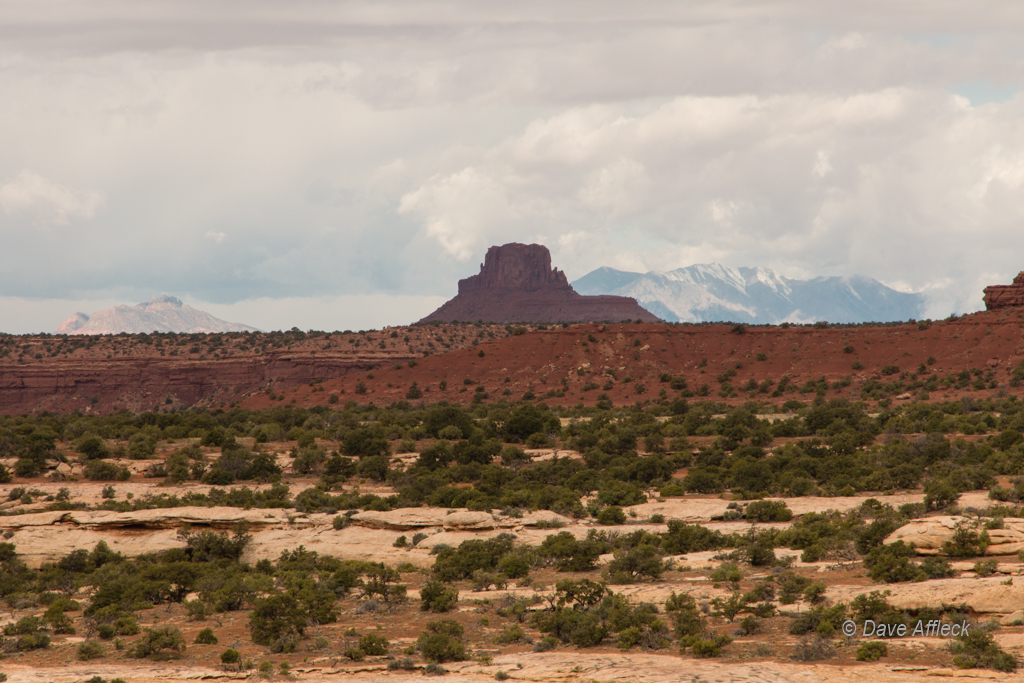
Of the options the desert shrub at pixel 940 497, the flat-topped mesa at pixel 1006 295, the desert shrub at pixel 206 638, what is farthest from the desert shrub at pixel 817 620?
the flat-topped mesa at pixel 1006 295

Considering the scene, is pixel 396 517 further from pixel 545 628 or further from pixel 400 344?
pixel 400 344

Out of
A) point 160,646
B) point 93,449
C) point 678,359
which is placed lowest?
point 160,646

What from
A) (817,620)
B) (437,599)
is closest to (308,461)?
(437,599)

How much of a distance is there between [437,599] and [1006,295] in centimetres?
9317

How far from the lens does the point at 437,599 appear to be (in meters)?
23.7

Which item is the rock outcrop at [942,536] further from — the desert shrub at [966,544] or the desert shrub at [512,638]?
the desert shrub at [512,638]

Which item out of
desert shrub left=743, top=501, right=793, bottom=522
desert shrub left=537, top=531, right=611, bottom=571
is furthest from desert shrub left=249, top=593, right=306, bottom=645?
desert shrub left=743, top=501, right=793, bottom=522

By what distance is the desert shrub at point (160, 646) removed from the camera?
2092cm

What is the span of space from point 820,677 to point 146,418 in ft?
187

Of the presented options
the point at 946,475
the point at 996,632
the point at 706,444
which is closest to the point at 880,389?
the point at 706,444

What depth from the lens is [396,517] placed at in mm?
33062

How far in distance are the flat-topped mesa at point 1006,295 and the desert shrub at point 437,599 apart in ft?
299

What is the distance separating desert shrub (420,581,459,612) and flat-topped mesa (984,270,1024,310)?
9116 centimetres
